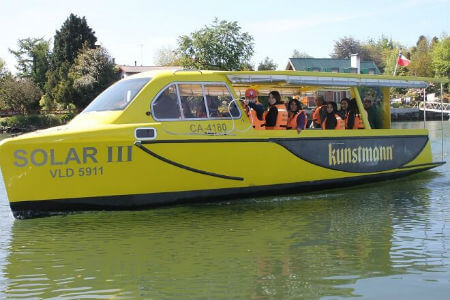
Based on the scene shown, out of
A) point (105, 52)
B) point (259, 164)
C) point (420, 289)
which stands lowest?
point (420, 289)

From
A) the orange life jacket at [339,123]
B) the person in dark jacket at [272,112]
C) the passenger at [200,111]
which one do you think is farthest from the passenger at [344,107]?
the passenger at [200,111]

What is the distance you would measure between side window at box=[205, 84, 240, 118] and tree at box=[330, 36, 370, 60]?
103 meters

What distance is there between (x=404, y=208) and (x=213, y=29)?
44138mm

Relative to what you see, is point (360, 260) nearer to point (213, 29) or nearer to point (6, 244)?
point (6, 244)

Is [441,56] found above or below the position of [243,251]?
above

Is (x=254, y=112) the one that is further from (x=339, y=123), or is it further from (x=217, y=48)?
(x=217, y=48)

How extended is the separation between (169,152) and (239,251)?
8.18 ft

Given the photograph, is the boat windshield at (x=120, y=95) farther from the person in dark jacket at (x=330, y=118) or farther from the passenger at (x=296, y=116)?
the person in dark jacket at (x=330, y=118)

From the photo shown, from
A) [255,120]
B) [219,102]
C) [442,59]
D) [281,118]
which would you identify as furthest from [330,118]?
[442,59]

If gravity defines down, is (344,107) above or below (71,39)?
below

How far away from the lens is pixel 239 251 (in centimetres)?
704

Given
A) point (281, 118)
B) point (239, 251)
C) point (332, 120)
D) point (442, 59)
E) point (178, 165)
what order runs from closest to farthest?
point (239, 251), point (178, 165), point (281, 118), point (332, 120), point (442, 59)

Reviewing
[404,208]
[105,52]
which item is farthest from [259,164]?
[105,52]

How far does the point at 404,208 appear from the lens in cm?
972
